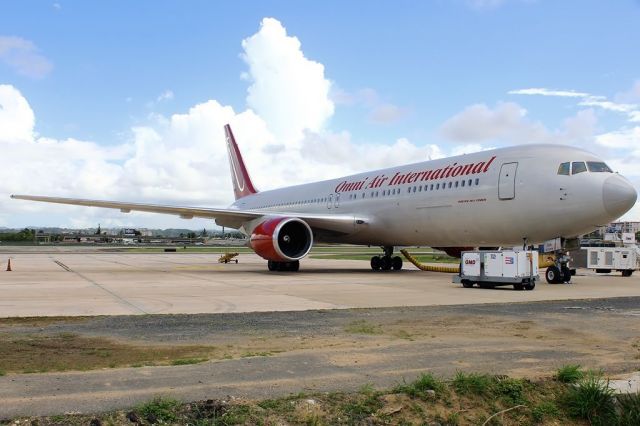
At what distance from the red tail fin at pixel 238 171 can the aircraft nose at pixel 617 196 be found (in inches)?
933

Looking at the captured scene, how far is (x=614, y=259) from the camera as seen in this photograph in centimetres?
2350

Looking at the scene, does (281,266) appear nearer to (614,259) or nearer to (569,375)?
(614,259)

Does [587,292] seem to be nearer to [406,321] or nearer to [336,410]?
[406,321]

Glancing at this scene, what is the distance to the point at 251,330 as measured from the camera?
8.02 metres

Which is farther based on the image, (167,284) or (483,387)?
(167,284)

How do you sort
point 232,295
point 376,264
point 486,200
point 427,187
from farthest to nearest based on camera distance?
point 376,264
point 427,187
point 486,200
point 232,295

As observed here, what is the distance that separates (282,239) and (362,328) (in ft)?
46.0

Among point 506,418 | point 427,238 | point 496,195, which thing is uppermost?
point 496,195

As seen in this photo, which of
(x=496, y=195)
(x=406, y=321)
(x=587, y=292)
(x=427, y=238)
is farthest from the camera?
(x=427, y=238)

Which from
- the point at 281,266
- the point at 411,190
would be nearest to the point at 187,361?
the point at 411,190

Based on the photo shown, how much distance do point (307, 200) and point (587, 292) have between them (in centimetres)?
1543

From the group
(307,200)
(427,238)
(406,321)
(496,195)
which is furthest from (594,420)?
(307,200)

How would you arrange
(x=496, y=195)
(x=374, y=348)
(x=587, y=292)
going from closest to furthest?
(x=374, y=348) → (x=587, y=292) → (x=496, y=195)

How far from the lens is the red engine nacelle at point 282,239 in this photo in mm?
21156
